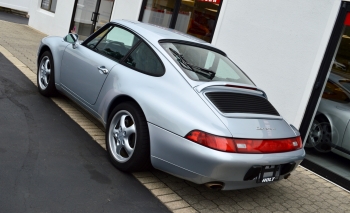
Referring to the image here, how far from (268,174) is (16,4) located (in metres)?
21.0

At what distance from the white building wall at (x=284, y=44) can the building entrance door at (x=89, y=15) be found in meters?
6.00

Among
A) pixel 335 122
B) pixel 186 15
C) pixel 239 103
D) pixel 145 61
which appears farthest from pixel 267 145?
pixel 186 15

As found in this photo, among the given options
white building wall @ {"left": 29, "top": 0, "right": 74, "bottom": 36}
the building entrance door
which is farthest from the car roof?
white building wall @ {"left": 29, "top": 0, "right": 74, "bottom": 36}

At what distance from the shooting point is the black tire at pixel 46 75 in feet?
19.5

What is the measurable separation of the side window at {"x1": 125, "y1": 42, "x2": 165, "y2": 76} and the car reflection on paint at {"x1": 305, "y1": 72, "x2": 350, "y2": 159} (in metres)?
3.01

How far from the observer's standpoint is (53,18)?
48.0ft

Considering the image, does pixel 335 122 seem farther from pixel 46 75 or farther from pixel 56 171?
pixel 46 75

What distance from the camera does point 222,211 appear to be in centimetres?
392

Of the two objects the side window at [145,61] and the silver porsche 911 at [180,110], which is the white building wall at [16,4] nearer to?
the silver porsche 911 at [180,110]

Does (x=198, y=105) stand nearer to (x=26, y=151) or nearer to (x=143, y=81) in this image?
(x=143, y=81)

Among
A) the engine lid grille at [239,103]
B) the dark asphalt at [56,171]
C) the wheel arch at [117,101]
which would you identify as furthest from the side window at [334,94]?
the dark asphalt at [56,171]

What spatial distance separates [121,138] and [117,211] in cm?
98

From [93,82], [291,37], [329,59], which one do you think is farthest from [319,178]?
[93,82]

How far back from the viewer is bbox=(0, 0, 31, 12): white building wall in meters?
21.2
